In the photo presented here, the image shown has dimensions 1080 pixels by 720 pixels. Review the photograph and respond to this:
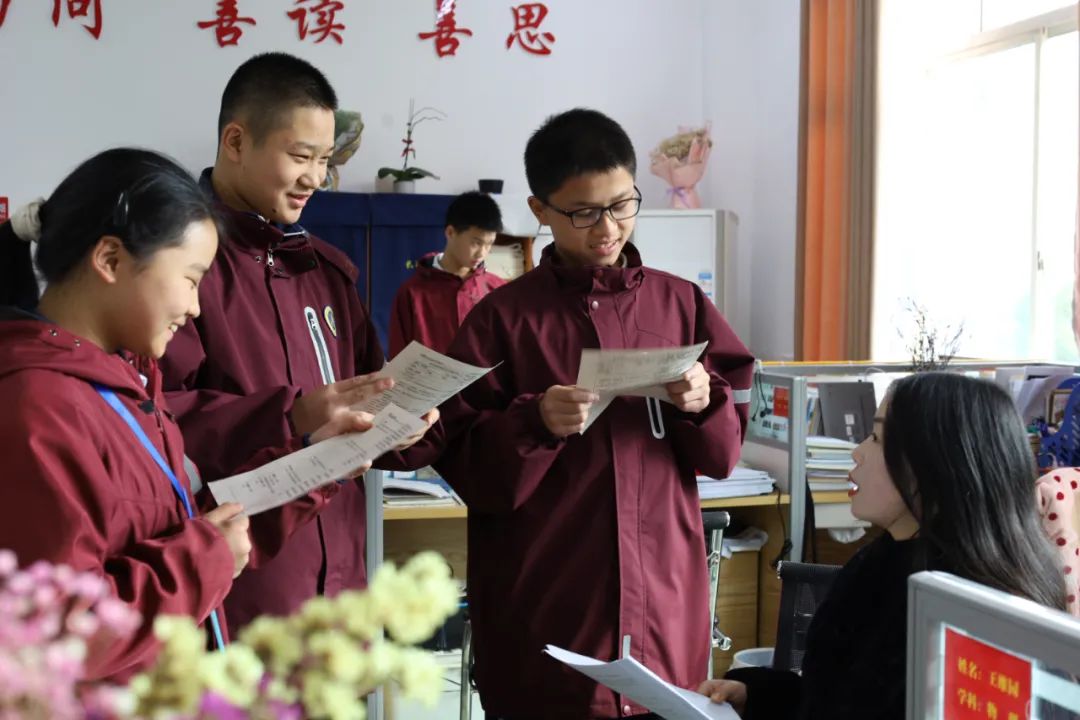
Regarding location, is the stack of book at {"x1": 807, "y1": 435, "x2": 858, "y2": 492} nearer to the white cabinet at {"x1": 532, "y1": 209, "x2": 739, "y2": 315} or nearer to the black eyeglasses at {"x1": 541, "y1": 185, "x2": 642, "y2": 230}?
the black eyeglasses at {"x1": 541, "y1": 185, "x2": 642, "y2": 230}

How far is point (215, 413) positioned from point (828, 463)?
6.08 feet

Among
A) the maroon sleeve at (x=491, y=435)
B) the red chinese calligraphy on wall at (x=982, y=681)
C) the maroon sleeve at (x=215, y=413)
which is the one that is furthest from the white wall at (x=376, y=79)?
the red chinese calligraphy on wall at (x=982, y=681)

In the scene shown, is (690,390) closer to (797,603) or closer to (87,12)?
(797,603)

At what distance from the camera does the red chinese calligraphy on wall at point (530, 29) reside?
6.14 metres

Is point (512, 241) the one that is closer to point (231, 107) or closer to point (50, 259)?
point (231, 107)

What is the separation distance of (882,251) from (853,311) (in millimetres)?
308

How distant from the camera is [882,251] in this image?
16.3ft

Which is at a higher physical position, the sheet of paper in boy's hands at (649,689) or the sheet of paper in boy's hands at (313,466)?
the sheet of paper in boy's hands at (313,466)

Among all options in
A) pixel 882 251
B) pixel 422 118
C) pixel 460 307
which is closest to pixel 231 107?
pixel 460 307

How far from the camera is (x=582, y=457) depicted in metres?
1.62

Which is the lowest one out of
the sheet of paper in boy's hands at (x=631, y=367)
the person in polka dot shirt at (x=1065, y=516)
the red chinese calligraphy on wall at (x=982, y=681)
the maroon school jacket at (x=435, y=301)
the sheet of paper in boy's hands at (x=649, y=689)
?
the sheet of paper in boy's hands at (x=649, y=689)

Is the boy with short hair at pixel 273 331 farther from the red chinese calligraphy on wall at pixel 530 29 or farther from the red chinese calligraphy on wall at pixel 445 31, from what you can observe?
the red chinese calligraphy on wall at pixel 530 29

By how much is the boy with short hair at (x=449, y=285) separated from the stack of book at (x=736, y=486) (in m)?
1.61

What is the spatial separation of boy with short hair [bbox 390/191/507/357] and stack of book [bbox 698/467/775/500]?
5.29ft
